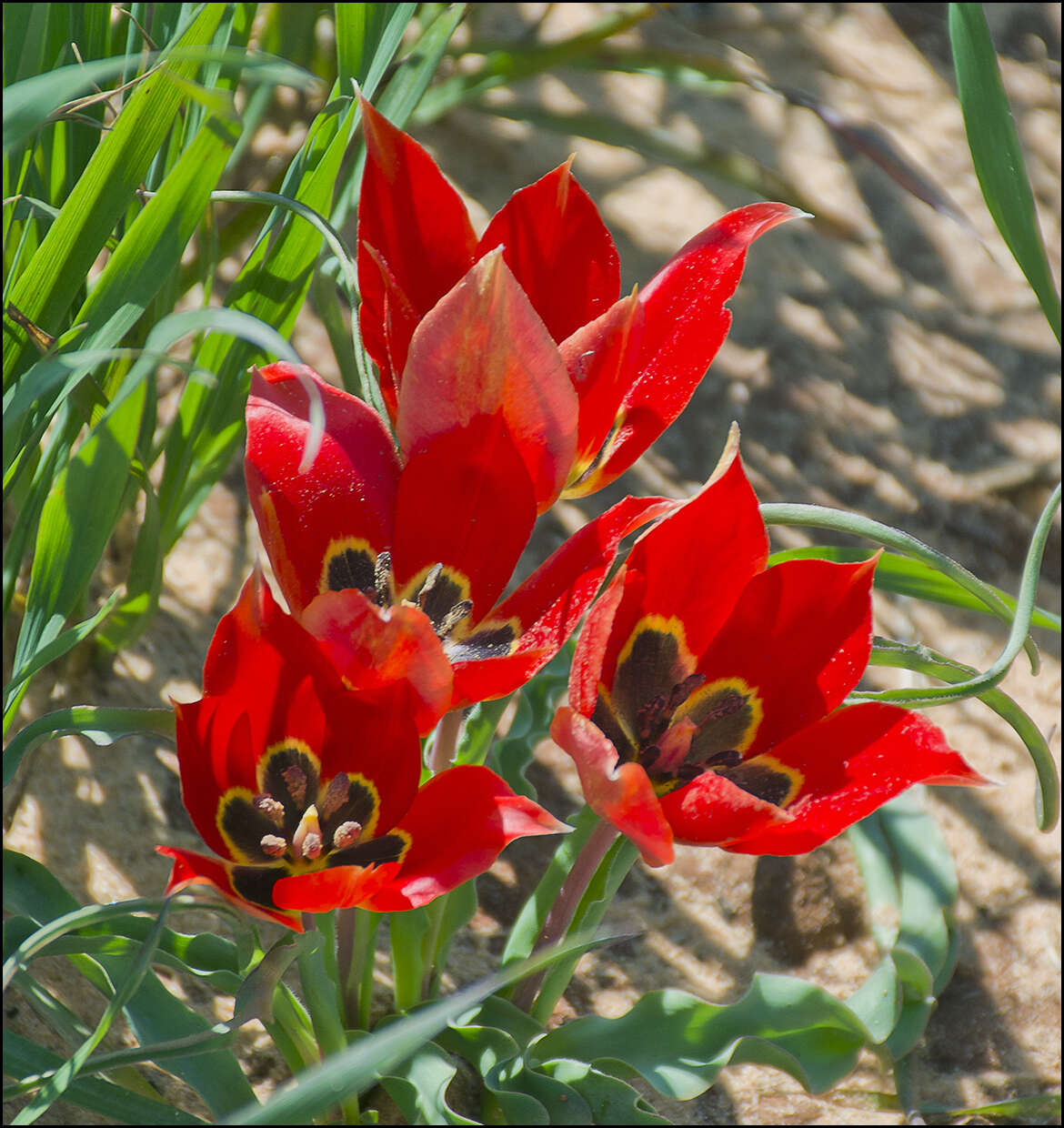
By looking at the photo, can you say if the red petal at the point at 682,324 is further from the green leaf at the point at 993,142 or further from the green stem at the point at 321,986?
the green stem at the point at 321,986

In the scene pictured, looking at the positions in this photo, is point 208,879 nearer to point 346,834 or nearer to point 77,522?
point 346,834

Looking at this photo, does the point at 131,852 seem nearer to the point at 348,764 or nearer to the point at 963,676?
the point at 348,764

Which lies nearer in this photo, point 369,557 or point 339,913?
point 369,557

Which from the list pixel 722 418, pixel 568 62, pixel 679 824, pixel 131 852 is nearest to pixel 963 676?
pixel 679 824

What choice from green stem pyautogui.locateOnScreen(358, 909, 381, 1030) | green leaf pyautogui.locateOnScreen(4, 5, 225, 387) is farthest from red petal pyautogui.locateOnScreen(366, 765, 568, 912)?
green leaf pyautogui.locateOnScreen(4, 5, 225, 387)

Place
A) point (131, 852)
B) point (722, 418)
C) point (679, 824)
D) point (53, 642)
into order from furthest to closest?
point (722, 418) → point (131, 852) → point (53, 642) → point (679, 824)

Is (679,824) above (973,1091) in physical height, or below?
above
